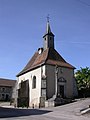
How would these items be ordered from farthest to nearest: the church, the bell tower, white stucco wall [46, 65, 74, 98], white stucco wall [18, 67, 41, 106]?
1. the bell tower
2. white stucco wall [18, 67, 41, 106]
3. white stucco wall [46, 65, 74, 98]
4. the church

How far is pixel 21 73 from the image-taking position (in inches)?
1967

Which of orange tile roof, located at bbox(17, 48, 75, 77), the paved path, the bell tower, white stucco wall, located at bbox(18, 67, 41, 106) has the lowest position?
the paved path

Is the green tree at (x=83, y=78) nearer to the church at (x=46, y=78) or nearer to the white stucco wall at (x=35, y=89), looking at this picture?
the church at (x=46, y=78)

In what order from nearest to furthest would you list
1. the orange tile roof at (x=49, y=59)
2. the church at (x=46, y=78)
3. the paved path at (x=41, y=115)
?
1. the paved path at (x=41, y=115)
2. the church at (x=46, y=78)
3. the orange tile roof at (x=49, y=59)

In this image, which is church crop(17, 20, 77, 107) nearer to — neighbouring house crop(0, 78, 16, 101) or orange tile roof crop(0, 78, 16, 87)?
→ neighbouring house crop(0, 78, 16, 101)

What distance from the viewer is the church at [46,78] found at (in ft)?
131

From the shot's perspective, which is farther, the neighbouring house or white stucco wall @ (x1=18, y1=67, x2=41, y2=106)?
the neighbouring house

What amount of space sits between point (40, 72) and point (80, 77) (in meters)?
17.7

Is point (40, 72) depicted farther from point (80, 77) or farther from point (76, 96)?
point (80, 77)

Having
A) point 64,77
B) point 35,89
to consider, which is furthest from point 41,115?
point 64,77

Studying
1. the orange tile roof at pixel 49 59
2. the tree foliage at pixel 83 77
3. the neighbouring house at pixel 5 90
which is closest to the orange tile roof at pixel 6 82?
the neighbouring house at pixel 5 90

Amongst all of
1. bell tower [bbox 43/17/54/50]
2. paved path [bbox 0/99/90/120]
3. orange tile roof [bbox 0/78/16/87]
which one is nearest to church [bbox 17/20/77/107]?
bell tower [bbox 43/17/54/50]

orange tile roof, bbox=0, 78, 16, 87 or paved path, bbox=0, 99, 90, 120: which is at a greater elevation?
orange tile roof, bbox=0, 78, 16, 87

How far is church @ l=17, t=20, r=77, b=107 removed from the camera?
131ft
